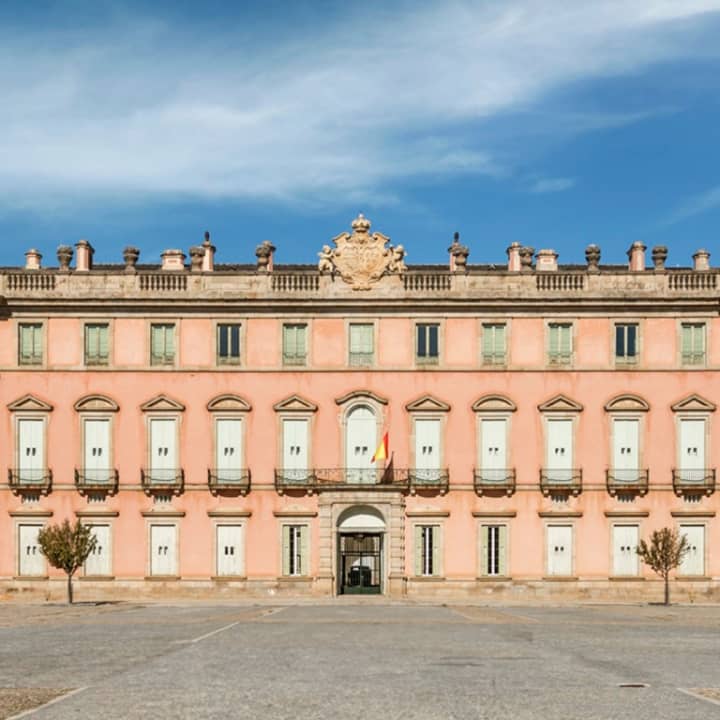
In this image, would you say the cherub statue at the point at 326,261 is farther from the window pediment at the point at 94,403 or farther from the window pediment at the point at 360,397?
the window pediment at the point at 94,403

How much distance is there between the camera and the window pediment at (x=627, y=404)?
2094 inches

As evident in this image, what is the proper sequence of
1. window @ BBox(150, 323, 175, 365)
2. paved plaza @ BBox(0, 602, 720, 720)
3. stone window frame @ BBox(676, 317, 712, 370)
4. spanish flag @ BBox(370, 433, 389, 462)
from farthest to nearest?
window @ BBox(150, 323, 175, 365)
stone window frame @ BBox(676, 317, 712, 370)
spanish flag @ BBox(370, 433, 389, 462)
paved plaza @ BBox(0, 602, 720, 720)

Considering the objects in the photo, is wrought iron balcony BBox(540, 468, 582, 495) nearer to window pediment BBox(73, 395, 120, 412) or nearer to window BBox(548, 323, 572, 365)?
window BBox(548, 323, 572, 365)

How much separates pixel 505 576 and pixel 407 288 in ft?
41.1

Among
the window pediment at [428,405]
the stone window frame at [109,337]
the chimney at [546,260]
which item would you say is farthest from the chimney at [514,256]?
the stone window frame at [109,337]

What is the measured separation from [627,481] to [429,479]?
26.6ft

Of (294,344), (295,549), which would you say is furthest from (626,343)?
(295,549)

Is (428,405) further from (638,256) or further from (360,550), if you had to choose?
(638,256)

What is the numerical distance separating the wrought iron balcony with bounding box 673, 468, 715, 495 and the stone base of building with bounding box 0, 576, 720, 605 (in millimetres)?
3640

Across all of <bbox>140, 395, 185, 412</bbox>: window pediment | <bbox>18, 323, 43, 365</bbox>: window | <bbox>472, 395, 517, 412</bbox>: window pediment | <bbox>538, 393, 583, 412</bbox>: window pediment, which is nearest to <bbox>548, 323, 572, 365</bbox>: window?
<bbox>538, 393, 583, 412</bbox>: window pediment

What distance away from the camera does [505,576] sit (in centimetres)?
5275

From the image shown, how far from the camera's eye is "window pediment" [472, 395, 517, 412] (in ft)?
175

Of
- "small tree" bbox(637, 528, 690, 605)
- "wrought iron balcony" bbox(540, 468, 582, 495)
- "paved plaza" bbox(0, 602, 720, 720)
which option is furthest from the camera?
"wrought iron balcony" bbox(540, 468, 582, 495)

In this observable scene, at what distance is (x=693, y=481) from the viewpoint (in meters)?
52.9
